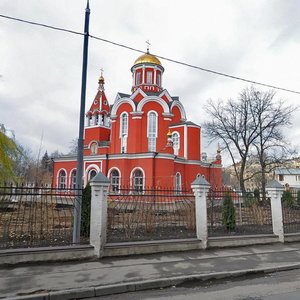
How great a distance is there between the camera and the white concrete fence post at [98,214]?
8.21m

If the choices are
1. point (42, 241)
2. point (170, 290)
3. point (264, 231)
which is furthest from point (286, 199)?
point (42, 241)

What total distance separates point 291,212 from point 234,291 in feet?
23.6

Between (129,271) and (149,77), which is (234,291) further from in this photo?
(149,77)

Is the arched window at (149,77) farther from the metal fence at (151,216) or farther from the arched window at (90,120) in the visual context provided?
the metal fence at (151,216)

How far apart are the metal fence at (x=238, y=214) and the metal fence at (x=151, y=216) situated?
0.92 metres

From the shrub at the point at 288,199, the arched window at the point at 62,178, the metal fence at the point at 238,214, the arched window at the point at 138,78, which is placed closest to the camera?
the metal fence at the point at 238,214

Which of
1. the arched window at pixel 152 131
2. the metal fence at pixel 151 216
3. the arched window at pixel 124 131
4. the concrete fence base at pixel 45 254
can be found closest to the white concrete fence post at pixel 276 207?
the metal fence at pixel 151 216

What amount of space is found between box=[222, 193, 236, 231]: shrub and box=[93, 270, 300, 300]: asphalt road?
15.6ft

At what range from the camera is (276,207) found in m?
11.3

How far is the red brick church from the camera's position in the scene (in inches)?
1137

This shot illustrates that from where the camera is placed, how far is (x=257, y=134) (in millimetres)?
32000

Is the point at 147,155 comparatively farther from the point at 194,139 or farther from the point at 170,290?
the point at 170,290

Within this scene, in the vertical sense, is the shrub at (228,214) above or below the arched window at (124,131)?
below

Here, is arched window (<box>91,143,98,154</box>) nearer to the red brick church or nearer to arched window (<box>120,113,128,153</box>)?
the red brick church
